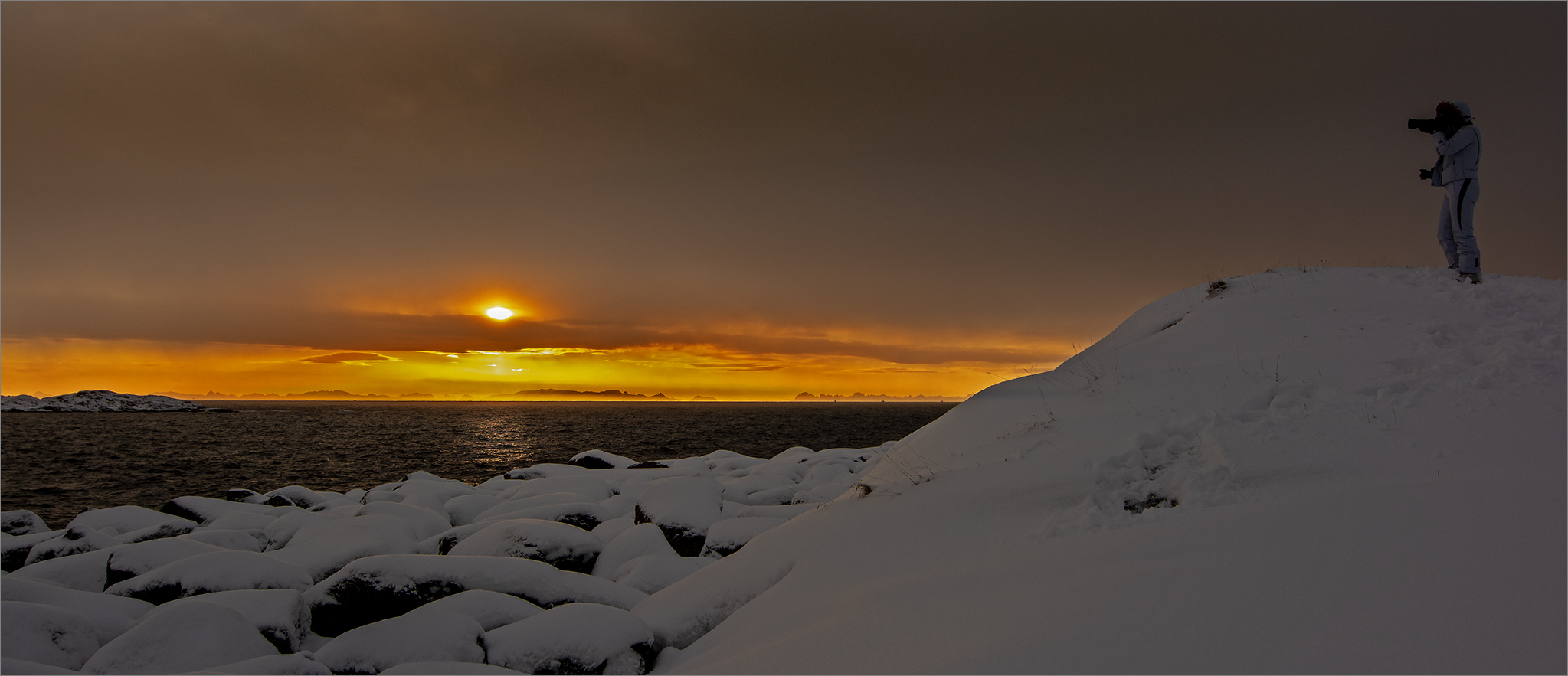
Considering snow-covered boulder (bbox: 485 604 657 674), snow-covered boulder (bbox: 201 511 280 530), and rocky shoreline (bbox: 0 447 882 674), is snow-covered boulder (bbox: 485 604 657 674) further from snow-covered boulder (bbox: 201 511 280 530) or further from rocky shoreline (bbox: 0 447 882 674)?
snow-covered boulder (bbox: 201 511 280 530)

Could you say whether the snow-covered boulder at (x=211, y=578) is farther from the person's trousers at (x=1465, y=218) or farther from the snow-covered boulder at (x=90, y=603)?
the person's trousers at (x=1465, y=218)

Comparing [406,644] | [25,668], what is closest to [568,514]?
[406,644]

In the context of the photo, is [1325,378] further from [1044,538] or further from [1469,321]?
[1044,538]

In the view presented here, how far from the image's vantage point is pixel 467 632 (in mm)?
4512

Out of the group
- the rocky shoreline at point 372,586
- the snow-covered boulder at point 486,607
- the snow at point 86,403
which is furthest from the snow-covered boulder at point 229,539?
the snow at point 86,403

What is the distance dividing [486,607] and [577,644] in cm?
116

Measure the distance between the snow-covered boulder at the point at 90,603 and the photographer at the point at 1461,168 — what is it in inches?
538

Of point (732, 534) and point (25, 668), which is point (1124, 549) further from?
point (25, 668)

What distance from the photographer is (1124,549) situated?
307 centimetres

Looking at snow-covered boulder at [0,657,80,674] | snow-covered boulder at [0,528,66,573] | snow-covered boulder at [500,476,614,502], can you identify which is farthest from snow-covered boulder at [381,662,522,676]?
snow-covered boulder at [0,528,66,573]

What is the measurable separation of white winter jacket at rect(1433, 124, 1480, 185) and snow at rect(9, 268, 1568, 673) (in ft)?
3.99

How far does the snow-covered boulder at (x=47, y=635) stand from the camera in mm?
4395

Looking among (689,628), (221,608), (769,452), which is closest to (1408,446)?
(689,628)

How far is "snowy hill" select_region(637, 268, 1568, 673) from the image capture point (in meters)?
2.21
